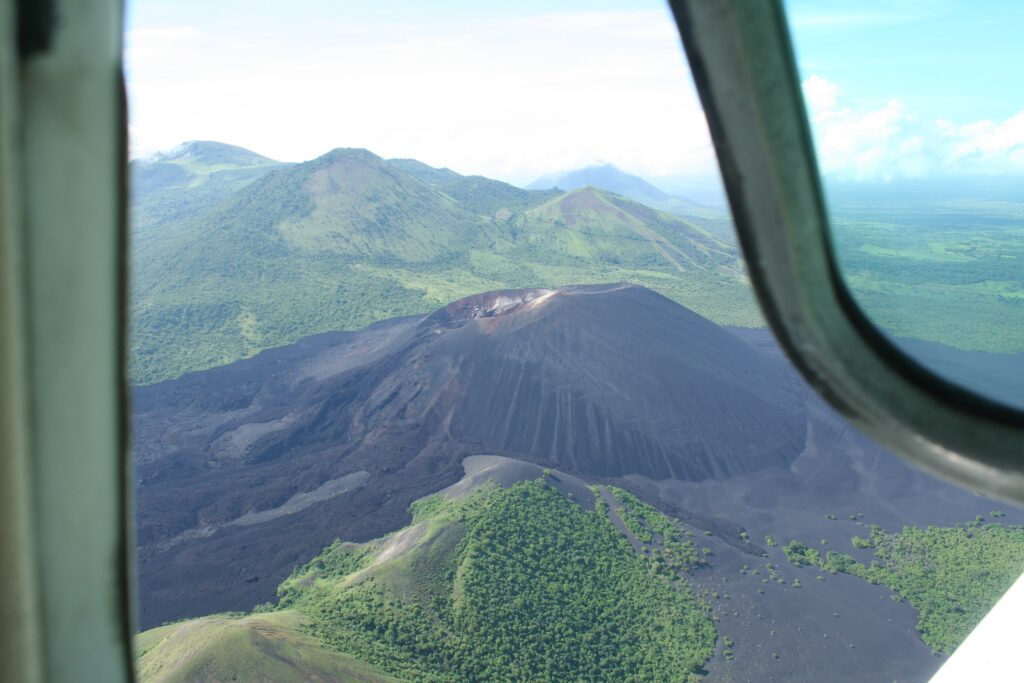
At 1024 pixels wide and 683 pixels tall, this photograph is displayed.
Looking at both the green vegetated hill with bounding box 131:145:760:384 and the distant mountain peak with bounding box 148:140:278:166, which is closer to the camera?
the green vegetated hill with bounding box 131:145:760:384

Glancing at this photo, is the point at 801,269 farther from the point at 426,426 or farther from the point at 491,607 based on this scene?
the point at 426,426

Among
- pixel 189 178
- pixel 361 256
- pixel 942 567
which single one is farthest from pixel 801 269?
pixel 189 178

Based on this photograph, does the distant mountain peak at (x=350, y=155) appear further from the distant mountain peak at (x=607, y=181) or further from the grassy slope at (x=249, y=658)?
the distant mountain peak at (x=607, y=181)

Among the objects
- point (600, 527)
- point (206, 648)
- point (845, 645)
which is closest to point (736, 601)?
point (845, 645)

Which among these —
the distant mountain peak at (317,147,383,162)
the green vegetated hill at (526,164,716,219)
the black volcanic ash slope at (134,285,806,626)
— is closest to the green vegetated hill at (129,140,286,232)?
the distant mountain peak at (317,147,383,162)

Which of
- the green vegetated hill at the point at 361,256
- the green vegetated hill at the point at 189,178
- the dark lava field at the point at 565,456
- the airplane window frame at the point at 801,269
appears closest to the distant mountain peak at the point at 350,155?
the green vegetated hill at the point at 361,256

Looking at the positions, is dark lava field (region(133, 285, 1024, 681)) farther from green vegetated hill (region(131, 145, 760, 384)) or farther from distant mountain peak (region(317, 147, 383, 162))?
distant mountain peak (region(317, 147, 383, 162))
